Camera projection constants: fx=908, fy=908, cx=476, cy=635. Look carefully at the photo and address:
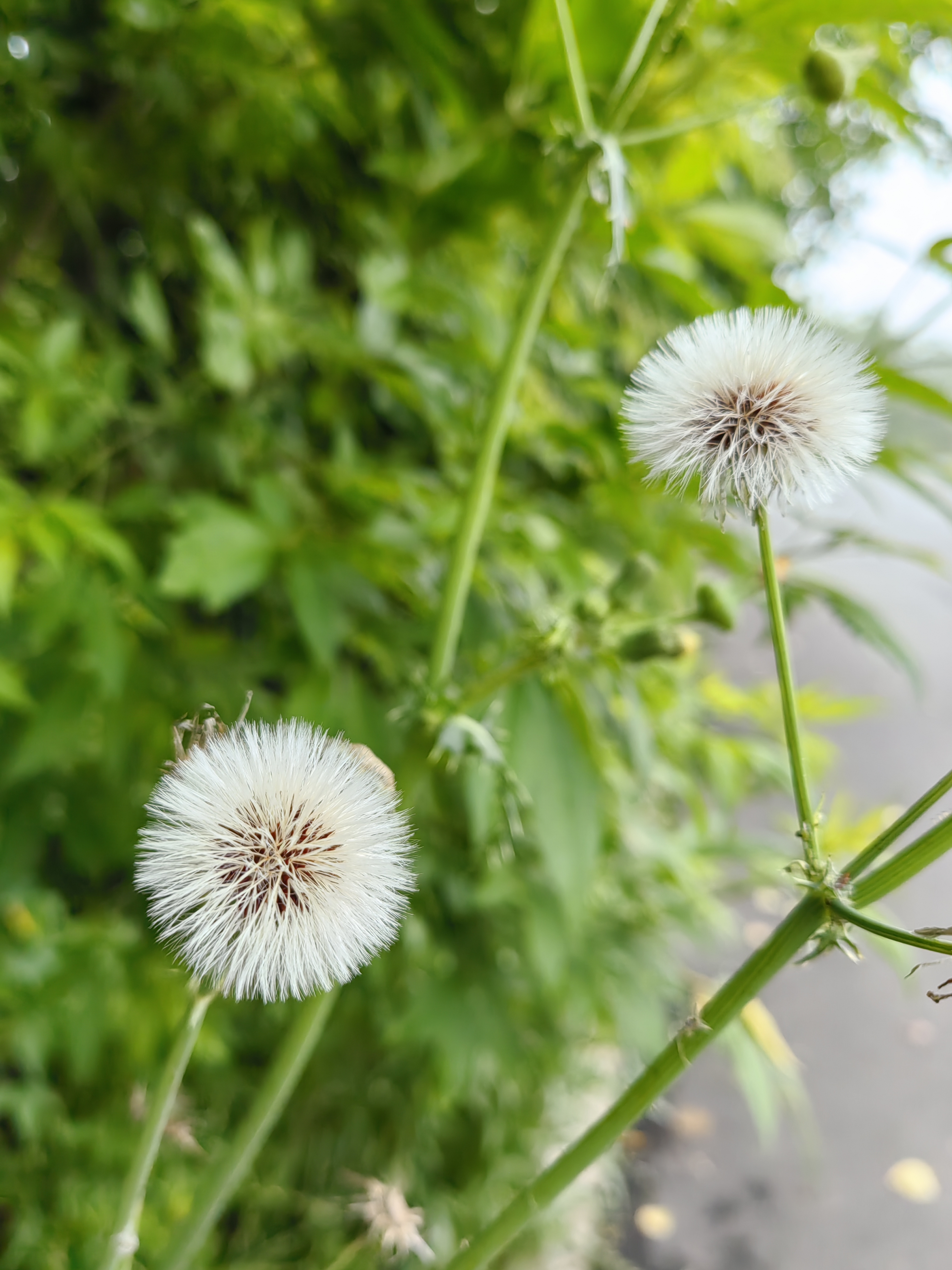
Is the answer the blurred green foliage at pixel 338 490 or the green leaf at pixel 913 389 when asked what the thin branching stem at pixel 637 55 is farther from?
the green leaf at pixel 913 389

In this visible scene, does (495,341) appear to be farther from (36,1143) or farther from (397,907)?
(36,1143)

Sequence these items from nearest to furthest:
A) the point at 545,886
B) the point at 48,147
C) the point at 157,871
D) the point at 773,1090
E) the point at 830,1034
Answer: the point at 157,871 → the point at 48,147 → the point at 545,886 → the point at 773,1090 → the point at 830,1034

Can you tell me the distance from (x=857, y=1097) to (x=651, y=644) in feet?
3.14

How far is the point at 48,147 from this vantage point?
19.1 inches

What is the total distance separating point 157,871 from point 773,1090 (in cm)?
94

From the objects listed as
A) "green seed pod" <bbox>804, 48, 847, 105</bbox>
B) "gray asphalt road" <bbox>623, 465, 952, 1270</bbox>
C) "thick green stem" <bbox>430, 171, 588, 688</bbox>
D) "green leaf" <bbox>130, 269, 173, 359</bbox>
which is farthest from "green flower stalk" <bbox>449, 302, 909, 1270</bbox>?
"gray asphalt road" <bbox>623, 465, 952, 1270</bbox>

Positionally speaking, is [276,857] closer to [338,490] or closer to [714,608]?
[714,608]

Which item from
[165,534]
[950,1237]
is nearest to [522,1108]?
[950,1237]

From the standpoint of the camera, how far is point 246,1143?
0.65 feet

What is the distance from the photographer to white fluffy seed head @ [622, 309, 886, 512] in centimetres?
16

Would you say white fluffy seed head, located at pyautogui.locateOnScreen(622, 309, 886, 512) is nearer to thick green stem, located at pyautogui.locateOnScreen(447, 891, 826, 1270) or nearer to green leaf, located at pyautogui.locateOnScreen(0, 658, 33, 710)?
thick green stem, located at pyautogui.locateOnScreen(447, 891, 826, 1270)

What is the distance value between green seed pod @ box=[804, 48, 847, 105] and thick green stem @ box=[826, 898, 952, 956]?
0.33 metres

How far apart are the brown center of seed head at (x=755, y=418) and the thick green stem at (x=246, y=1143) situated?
140mm

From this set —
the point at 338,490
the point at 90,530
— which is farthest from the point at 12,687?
the point at 338,490
